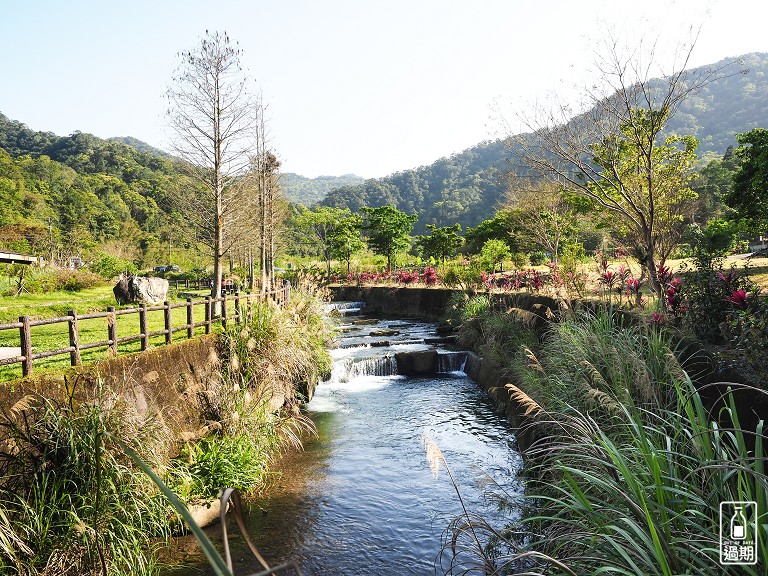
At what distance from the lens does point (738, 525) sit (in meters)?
2.12

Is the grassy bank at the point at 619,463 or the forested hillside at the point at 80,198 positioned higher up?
the forested hillside at the point at 80,198

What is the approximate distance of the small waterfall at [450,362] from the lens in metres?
12.9

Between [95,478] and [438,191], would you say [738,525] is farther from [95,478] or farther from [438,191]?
[438,191]

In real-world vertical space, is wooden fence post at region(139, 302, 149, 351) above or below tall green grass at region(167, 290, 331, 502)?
above

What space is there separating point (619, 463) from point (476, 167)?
295 ft

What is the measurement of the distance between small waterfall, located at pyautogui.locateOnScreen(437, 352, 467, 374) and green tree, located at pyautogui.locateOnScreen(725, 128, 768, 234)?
31.4 feet

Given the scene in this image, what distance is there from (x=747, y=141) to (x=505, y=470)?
14156 mm

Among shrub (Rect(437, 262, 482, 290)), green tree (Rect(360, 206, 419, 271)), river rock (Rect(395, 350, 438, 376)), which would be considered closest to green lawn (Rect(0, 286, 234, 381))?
river rock (Rect(395, 350, 438, 376))

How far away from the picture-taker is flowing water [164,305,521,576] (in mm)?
4891

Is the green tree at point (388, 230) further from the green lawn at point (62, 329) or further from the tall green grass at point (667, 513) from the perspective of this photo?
the tall green grass at point (667, 513)

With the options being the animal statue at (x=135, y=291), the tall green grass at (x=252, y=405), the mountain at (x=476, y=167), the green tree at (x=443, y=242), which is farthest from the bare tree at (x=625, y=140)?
the mountain at (x=476, y=167)

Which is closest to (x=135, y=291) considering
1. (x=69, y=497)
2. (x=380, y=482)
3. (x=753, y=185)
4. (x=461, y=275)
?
(x=380, y=482)

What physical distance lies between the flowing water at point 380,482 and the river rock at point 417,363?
99 cm

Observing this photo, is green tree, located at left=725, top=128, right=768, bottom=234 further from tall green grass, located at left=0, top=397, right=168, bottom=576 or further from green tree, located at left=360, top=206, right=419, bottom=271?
green tree, located at left=360, top=206, right=419, bottom=271
